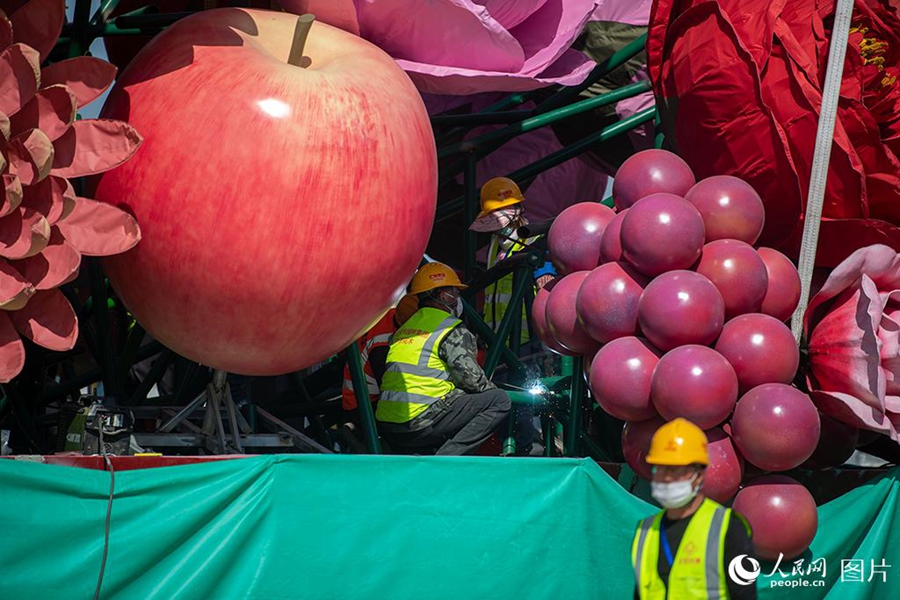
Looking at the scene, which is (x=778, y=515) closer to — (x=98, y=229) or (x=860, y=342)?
(x=860, y=342)

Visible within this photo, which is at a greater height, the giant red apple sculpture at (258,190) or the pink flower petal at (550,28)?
the pink flower petal at (550,28)

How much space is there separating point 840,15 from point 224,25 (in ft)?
7.68

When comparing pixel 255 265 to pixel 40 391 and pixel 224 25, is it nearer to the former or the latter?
pixel 224 25

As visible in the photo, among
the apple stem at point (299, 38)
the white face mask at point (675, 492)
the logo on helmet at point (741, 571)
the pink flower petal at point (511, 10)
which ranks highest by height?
the pink flower petal at point (511, 10)

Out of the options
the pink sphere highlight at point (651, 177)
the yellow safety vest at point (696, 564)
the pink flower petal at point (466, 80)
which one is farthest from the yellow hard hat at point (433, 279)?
the yellow safety vest at point (696, 564)

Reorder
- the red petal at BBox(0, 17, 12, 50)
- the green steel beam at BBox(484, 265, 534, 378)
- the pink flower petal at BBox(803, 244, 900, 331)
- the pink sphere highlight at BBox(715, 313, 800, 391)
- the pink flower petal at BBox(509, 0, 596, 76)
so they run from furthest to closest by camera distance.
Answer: the green steel beam at BBox(484, 265, 534, 378) → the pink flower petal at BBox(509, 0, 596, 76) → the pink flower petal at BBox(803, 244, 900, 331) → the pink sphere highlight at BBox(715, 313, 800, 391) → the red petal at BBox(0, 17, 12, 50)

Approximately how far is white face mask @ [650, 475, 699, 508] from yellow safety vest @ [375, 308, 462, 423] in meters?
2.39

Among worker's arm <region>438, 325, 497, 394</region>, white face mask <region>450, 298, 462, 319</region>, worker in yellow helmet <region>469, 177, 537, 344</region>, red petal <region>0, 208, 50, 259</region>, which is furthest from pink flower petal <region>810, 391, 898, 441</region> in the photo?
red petal <region>0, 208, 50, 259</region>

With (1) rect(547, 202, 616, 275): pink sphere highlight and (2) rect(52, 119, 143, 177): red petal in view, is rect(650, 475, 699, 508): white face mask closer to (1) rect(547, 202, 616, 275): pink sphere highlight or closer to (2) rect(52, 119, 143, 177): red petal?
(1) rect(547, 202, 616, 275): pink sphere highlight

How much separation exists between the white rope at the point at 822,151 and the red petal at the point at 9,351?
2835 mm

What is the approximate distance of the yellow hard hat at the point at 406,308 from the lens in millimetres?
5945

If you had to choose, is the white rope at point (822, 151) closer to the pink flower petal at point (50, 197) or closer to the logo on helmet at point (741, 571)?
the logo on helmet at point (741, 571)

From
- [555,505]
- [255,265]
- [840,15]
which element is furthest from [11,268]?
[840,15]

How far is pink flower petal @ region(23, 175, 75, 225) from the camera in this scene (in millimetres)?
3373
